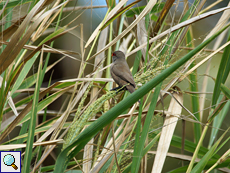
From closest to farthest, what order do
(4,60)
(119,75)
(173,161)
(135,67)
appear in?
1. (4,60)
2. (135,67)
3. (119,75)
4. (173,161)

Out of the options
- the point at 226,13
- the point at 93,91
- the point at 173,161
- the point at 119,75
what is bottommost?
the point at 173,161

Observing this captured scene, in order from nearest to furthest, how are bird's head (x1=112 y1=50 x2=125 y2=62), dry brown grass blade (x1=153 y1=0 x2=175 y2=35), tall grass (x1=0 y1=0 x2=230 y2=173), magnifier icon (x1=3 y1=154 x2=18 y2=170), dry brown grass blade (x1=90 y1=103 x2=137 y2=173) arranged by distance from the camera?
1. tall grass (x1=0 y1=0 x2=230 y2=173)
2. dry brown grass blade (x1=90 y1=103 x2=137 y2=173)
3. magnifier icon (x1=3 y1=154 x2=18 y2=170)
4. dry brown grass blade (x1=153 y1=0 x2=175 y2=35)
5. bird's head (x1=112 y1=50 x2=125 y2=62)

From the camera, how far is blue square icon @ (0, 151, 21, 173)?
3.43ft

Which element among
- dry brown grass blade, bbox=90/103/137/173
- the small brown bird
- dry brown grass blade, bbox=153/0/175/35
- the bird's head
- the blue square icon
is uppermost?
dry brown grass blade, bbox=153/0/175/35

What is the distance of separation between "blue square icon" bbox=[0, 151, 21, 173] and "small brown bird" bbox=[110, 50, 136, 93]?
69 cm

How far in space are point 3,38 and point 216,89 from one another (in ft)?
3.70

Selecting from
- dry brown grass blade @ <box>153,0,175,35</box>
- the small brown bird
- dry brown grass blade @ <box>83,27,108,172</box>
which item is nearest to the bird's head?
the small brown bird

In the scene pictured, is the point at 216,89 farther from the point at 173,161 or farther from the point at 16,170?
the point at 173,161

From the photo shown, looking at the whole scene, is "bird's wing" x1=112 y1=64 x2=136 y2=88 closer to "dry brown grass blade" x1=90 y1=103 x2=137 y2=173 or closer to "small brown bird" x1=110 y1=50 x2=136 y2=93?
"small brown bird" x1=110 y1=50 x2=136 y2=93

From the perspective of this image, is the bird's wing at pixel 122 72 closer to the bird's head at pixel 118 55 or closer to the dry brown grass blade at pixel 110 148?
the bird's head at pixel 118 55

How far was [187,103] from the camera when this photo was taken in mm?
2307

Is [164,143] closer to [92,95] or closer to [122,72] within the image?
[122,72]

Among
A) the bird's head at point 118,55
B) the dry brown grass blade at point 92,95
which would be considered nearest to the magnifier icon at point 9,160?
the dry brown grass blade at point 92,95

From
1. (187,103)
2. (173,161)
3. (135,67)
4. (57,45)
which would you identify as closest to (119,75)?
(135,67)
